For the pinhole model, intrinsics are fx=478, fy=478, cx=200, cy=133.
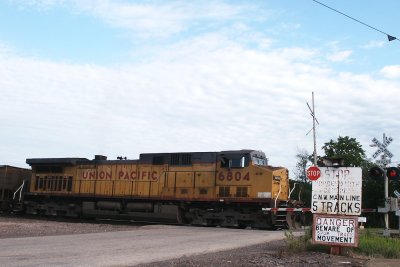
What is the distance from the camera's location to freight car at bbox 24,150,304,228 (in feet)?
79.5

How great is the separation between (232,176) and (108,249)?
12738 millimetres

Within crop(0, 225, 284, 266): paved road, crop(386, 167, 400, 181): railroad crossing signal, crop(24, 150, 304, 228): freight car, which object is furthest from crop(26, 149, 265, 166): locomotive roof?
crop(386, 167, 400, 181): railroad crossing signal

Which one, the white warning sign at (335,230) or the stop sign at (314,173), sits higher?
the stop sign at (314,173)

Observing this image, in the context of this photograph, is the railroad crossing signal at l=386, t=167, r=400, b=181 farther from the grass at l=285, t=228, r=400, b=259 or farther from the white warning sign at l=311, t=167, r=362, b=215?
the white warning sign at l=311, t=167, r=362, b=215

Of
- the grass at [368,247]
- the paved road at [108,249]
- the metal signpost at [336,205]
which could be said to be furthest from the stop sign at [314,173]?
the paved road at [108,249]

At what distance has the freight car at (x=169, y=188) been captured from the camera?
79.5ft

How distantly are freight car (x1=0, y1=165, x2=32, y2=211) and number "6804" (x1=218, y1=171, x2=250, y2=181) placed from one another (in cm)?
1499

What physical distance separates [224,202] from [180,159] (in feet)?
12.2

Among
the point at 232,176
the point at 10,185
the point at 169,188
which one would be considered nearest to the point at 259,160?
the point at 232,176

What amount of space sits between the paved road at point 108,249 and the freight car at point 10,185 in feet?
58.7

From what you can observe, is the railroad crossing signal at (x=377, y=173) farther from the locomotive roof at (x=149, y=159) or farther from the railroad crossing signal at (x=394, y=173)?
the locomotive roof at (x=149, y=159)

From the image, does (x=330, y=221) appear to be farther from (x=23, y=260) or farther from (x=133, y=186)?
(x=133, y=186)

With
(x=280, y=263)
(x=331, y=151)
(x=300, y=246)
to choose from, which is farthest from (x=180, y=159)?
(x=331, y=151)

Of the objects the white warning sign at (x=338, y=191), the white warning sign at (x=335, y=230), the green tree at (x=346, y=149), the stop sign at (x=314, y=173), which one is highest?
the green tree at (x=346, y=149)
